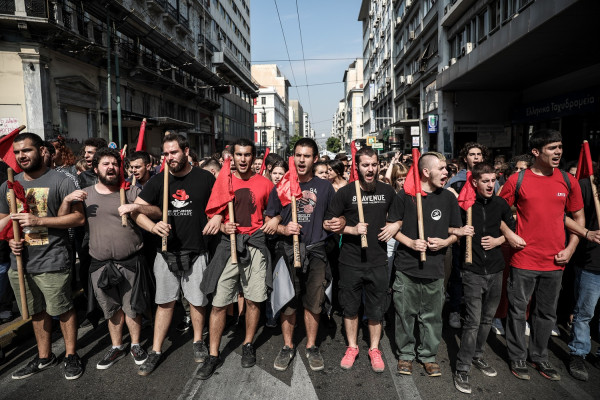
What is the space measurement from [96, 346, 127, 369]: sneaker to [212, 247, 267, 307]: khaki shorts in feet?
3.86

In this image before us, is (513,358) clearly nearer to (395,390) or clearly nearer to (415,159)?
(395,390)

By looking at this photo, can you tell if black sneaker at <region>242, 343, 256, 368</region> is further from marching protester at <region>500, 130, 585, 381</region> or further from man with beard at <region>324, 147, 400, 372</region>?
marching protester at <region>500, 130, 585, 381</region>

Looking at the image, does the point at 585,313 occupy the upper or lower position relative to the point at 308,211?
lower

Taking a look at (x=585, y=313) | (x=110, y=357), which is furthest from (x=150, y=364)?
(x=585, y=313)

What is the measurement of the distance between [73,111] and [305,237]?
1733 cm

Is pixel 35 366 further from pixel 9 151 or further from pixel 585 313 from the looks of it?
pixel 585 313

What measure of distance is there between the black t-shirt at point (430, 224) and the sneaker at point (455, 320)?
4.91 feet

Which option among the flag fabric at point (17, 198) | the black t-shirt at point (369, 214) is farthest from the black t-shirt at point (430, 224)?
the flag fabric at point (17, 198)

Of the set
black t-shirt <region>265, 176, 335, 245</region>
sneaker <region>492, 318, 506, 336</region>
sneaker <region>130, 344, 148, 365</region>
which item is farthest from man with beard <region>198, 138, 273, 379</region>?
sneaker <region>492, 318, 506, 336</region>

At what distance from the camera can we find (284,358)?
12.3 feet

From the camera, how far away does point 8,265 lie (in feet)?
13.9

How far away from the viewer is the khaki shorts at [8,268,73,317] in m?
3.61

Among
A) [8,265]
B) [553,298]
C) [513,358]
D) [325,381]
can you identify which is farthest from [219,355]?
[553,298]

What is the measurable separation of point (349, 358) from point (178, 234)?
210cm
